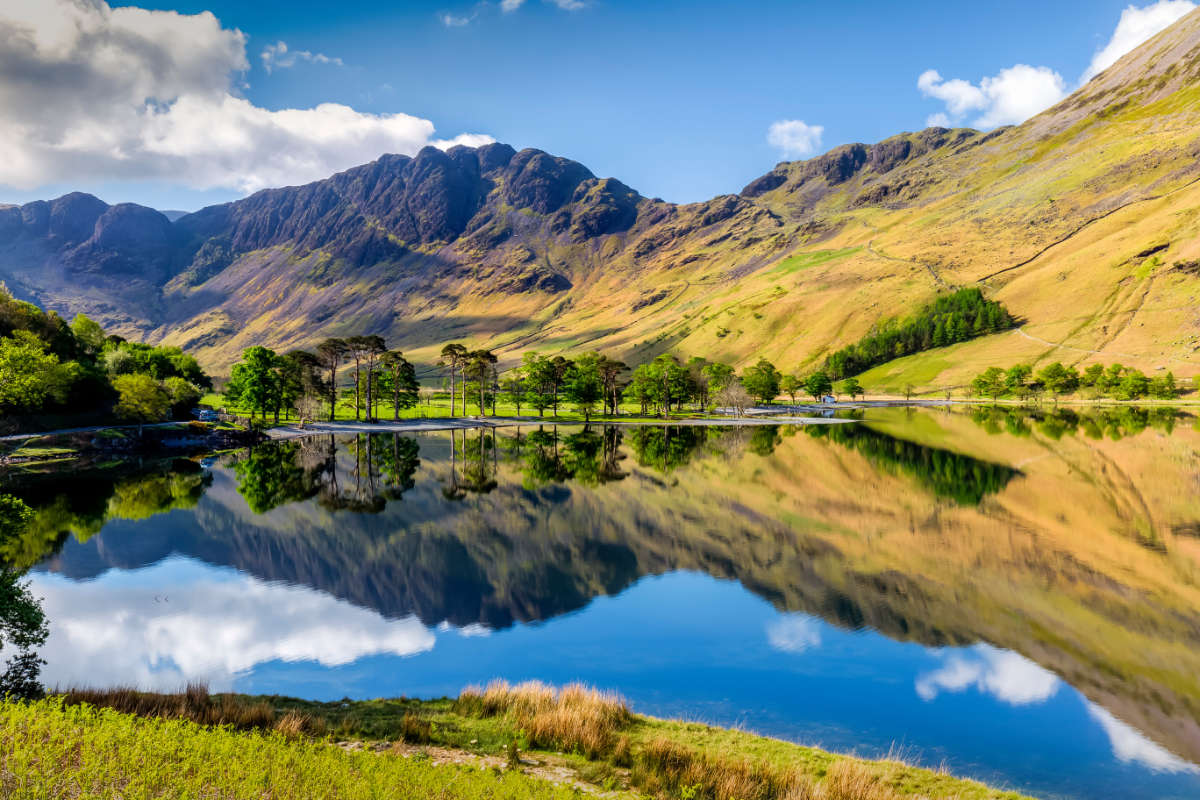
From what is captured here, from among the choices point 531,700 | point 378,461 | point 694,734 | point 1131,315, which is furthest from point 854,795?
point 1131,315

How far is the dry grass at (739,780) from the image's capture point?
1094 cm

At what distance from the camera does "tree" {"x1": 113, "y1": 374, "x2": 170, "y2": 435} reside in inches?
2977

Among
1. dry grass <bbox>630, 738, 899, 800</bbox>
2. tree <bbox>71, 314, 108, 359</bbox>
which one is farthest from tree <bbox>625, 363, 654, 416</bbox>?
dry grass <bbox>630, 738, 899, 800</bbox>

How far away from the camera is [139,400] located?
77.0m

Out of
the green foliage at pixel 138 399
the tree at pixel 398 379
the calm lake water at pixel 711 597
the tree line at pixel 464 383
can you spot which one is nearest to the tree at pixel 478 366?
the tree line at pixel 464 383

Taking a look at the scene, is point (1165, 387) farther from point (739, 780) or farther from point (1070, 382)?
point (739, 780)

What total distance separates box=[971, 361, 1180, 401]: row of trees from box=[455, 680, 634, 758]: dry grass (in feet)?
660

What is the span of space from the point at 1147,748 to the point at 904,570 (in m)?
14.3

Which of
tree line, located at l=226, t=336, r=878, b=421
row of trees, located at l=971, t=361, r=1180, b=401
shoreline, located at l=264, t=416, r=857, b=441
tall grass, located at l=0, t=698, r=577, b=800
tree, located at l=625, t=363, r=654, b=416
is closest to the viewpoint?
tall grass, located at l=0, t=698, r=577, b=800

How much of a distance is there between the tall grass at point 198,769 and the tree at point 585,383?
11671cm

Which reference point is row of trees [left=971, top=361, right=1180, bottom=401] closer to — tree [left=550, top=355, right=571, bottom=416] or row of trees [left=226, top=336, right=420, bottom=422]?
tree [left=550, top=355, right=571, bottom=416]

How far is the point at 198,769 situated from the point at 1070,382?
8702 inches

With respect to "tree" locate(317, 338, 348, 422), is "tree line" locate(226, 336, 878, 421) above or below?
below

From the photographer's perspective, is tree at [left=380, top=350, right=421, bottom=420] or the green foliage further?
tree at [left=380, top=350, right=421, bottom=420]
